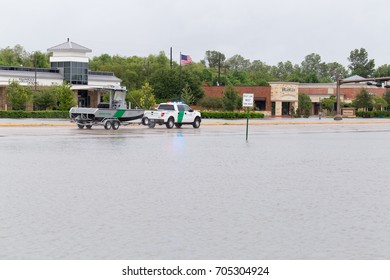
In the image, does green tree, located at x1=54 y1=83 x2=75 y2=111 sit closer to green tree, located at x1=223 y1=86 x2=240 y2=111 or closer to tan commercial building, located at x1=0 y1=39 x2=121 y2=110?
tan commercial building, located at x1=0 y1=39 x2=121 y2=110

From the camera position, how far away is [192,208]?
1111 cm

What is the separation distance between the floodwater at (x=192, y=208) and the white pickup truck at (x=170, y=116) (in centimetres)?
2549

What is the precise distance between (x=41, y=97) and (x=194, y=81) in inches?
1217

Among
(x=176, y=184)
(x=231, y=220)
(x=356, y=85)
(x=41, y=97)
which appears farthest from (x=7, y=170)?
(x=356, y=85)

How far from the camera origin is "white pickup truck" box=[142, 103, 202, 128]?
46531 millimetres

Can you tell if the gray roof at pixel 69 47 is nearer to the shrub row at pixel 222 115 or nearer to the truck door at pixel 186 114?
the shrub row at pixel 222 115

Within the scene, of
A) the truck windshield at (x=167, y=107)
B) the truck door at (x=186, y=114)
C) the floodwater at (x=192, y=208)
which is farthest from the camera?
the truck door at (x=186, y=114)

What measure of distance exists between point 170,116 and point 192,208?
3576 cm

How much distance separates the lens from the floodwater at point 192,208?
8.02 m

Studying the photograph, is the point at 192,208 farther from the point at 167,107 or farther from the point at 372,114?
the point at 372,114

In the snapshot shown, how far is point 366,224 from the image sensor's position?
31.9 ft

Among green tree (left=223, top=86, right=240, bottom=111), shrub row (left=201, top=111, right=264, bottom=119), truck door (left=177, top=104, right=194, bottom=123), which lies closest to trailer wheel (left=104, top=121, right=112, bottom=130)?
truck door (left=177, top=104, right=194, bottom=123)

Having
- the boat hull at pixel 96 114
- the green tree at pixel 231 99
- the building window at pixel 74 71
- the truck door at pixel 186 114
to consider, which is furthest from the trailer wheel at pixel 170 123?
the building window at pixel 74 71

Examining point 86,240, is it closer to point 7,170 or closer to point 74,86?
point 7,170
